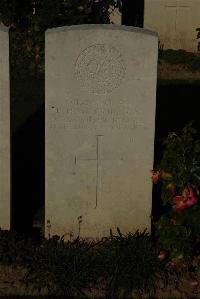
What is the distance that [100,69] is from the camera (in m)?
5.54

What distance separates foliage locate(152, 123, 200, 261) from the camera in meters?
5.22

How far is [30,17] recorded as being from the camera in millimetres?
11266

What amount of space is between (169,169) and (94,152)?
0.67m

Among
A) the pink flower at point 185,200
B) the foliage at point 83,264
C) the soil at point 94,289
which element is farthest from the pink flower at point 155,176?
the soil at point 94,289

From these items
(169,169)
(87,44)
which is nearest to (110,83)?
(87,44)

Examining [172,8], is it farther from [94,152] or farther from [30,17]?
[94,152]

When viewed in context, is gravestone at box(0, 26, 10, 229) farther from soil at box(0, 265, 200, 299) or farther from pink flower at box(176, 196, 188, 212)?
pink flower at box(176, 196, 188, 212)

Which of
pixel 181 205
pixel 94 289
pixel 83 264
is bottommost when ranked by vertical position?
pixel 94 289

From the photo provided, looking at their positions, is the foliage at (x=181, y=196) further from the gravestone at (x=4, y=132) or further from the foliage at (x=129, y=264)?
the gravestone at (x=4, y=132)

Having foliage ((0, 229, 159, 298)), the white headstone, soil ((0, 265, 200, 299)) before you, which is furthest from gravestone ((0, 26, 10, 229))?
the white headstone

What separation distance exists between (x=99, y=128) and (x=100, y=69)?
0.46 meters

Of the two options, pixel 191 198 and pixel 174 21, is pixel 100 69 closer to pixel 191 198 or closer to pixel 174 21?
pixel 191 198

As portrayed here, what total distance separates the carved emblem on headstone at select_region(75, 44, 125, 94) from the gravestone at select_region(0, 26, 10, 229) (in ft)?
1.76

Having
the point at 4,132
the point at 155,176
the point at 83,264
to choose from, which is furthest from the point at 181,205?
the point at 4,132
